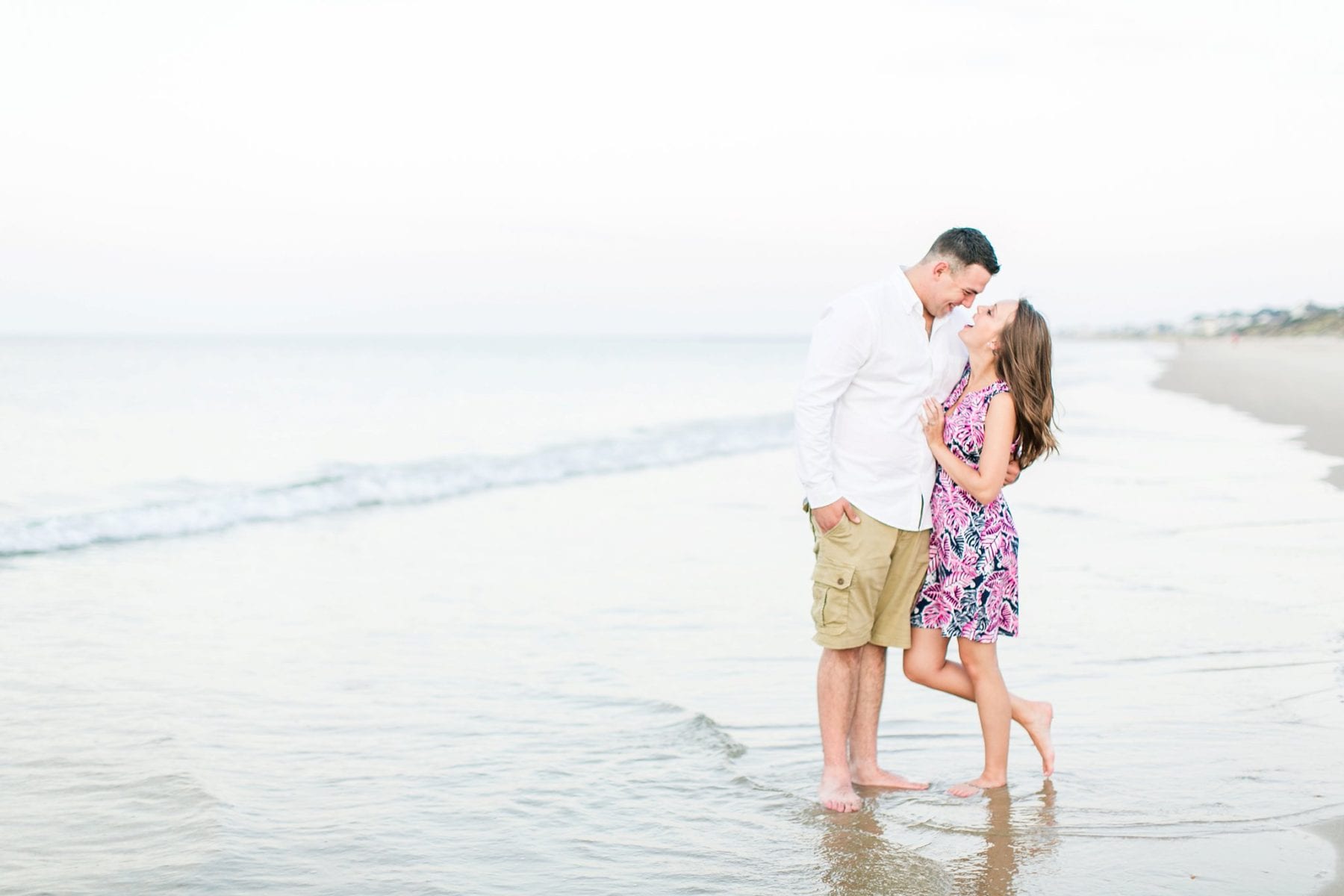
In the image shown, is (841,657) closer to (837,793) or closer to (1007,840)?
(837,793)

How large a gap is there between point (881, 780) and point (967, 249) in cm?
181

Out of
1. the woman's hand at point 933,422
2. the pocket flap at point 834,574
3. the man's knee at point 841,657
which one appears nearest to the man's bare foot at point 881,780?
the man's knee at point 841,657

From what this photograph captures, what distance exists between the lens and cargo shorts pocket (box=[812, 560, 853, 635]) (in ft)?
13.0

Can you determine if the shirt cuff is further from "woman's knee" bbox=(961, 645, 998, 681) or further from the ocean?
the ocean

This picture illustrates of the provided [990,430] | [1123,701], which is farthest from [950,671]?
[1123,701]

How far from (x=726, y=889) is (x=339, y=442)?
18659 mm

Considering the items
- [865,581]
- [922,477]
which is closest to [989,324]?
[922,477]

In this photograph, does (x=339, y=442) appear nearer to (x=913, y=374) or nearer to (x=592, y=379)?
(x=913, y=374)

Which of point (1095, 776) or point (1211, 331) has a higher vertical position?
point (1211, 331)

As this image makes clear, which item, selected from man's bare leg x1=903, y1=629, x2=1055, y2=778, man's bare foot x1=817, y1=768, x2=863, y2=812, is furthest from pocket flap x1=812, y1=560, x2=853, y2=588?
man's bare foot x1=817, y1=768, x2=863, y2=812

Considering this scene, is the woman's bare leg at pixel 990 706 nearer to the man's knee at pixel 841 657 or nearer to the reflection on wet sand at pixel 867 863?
the man's knee at pixel 841 657

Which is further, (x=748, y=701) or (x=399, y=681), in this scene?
(x=399, y=681)

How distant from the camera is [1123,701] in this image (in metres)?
4.93

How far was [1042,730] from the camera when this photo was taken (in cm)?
411
